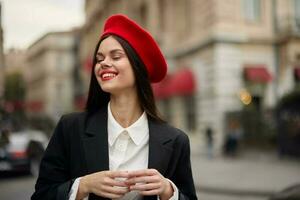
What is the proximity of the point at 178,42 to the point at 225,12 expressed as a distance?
4778mm

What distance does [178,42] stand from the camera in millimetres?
23828

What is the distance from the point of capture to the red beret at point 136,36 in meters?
1.92

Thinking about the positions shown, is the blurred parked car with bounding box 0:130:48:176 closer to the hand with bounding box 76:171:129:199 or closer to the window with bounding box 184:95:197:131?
the hand with bounding box 76:171:129:199

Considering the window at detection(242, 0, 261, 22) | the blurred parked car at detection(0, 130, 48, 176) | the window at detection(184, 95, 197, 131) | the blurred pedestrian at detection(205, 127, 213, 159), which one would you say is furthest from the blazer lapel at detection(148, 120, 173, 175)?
the window at detection(184, 95, 197, 131)

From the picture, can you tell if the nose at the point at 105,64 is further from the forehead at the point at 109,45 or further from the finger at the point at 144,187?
the finger at the point at 144,187

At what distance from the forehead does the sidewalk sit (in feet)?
27.5

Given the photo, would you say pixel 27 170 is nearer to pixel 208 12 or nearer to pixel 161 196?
pixel 161 196

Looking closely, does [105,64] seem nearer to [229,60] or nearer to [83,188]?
[83,188]

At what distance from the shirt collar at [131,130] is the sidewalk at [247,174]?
8.20 m

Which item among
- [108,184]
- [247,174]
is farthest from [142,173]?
[247,174]

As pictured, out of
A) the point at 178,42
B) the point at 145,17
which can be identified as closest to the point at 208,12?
the point at 178,42

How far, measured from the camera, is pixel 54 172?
5.99ft

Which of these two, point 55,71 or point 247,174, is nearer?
point 247,174

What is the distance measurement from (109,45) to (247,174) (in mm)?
11568
